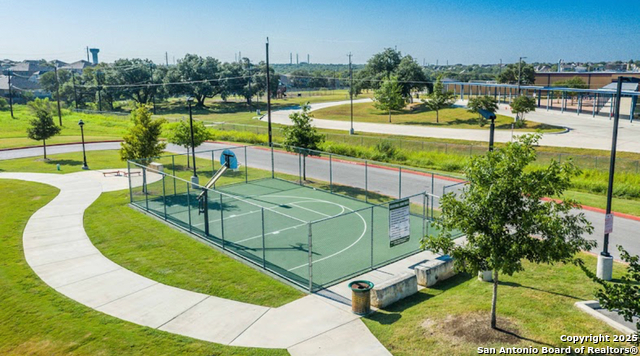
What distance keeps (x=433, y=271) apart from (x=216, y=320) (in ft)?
22.4

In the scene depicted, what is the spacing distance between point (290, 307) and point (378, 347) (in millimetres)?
3331

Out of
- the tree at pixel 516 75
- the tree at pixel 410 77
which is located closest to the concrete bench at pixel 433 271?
the tree at pixel 410 77

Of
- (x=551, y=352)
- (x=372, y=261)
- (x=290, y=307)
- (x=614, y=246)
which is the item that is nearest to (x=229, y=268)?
(x=290, y=307)

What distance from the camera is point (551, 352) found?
36.4 ft

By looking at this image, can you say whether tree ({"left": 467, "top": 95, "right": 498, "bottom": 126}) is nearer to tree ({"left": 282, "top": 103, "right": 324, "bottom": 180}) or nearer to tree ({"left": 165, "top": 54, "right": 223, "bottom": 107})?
tree ({"left": 282, "top": 103, "right": 324, "bottom": 180})

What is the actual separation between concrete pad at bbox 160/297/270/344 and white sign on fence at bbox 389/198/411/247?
5385mm

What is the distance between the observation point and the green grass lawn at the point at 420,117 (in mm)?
66619

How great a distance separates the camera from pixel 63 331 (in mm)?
13031

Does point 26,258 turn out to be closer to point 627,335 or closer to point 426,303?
point 426,303

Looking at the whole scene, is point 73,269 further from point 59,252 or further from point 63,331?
point 63,331

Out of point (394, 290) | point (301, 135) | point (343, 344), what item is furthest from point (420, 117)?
point (343, 344)

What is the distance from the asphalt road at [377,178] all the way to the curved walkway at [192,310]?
10892 millimetres

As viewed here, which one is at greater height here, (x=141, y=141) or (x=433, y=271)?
(x=141, y=141)

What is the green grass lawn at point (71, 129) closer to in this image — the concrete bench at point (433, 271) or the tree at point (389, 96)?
the tree at point (389, 96)
